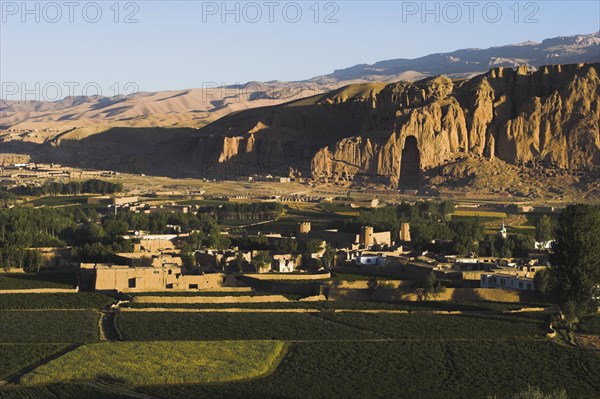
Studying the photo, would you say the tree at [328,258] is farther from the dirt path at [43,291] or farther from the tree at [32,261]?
the dirt path at [43,291]

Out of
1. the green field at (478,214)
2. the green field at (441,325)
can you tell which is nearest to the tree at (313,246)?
the green field at (441,325)

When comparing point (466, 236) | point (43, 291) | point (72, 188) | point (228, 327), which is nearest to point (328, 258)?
point (466, 236)

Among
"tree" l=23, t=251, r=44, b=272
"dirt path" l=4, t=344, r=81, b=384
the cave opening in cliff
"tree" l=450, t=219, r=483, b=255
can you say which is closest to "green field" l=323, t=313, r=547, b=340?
"dirt path" l=4, t=344, r=81, b=384

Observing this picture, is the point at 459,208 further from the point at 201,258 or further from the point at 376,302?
the point at 376,302

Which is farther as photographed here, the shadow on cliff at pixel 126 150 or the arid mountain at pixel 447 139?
the shadow on cliff at pixel 126 150

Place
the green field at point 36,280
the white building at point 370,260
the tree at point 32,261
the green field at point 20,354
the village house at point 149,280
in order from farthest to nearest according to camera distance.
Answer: the white building at point 370,260 < the tree at point 32,261 < the green field at point 36,280 < the village house at point 149,280 < the green field at point 20,354

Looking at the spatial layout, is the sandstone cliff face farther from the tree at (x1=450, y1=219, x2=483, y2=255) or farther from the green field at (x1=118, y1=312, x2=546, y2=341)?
the green field at (x1=118, y1=312, x2=546, y2=341)

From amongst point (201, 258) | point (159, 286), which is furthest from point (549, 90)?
point (159, 286)
